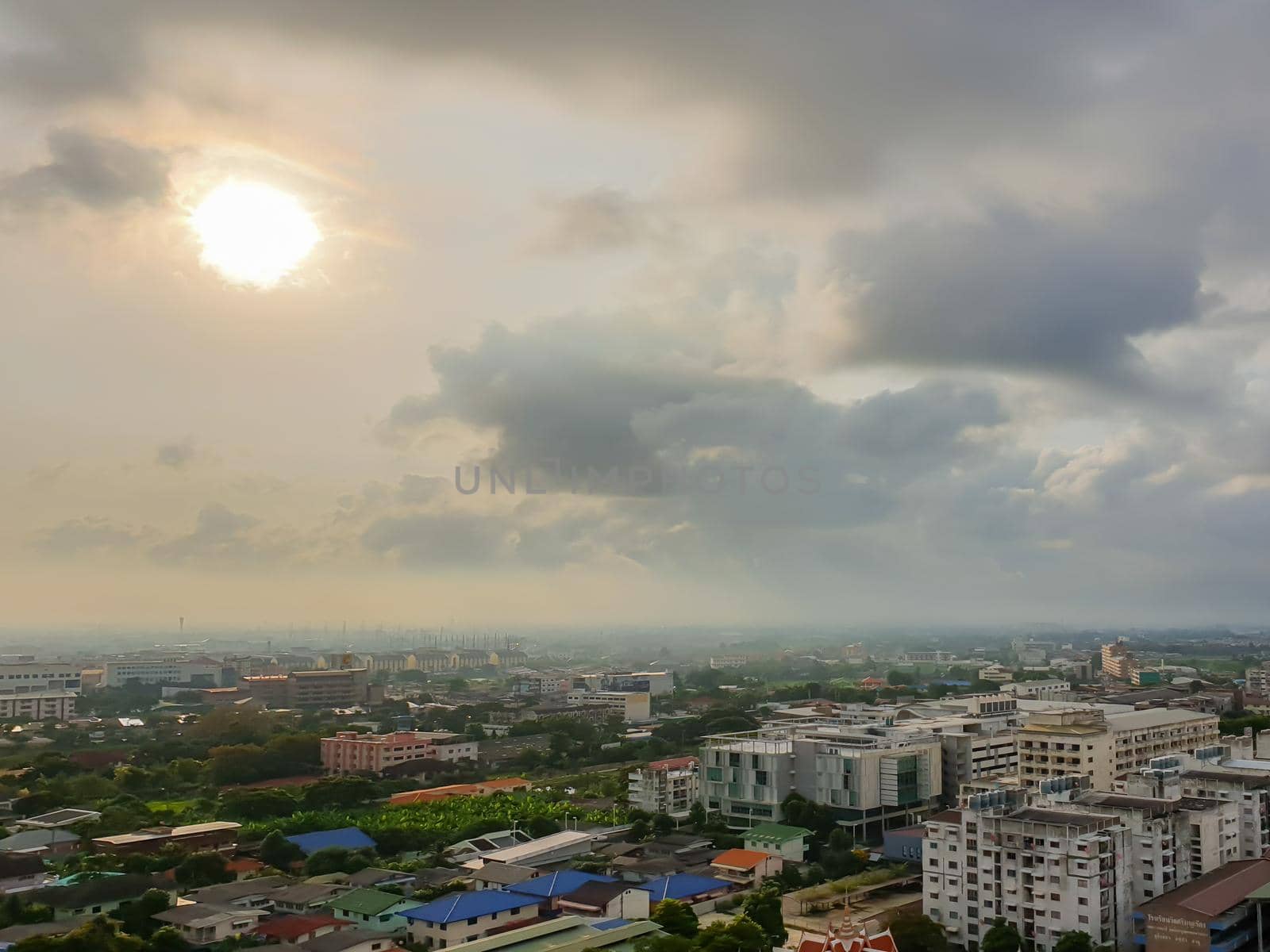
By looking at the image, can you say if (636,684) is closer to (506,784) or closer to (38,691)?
(38,691)

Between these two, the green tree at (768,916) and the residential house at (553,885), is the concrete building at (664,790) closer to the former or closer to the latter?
the residential house at (553,885)

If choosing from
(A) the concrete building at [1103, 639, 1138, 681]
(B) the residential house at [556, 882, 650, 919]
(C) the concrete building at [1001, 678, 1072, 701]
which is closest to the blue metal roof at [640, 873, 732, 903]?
(B) the residential house at [556, 882, 650, 919]

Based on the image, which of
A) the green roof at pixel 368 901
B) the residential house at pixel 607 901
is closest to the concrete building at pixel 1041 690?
the residential house at pixel 607 901

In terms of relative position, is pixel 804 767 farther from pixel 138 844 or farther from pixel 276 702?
pixel 276 702

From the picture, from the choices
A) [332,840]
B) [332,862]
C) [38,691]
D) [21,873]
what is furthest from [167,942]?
[38,691]

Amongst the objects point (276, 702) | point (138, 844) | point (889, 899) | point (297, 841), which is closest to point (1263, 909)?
point (889, 899)
